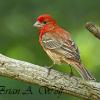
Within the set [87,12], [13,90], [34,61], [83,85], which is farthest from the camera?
[87,12]

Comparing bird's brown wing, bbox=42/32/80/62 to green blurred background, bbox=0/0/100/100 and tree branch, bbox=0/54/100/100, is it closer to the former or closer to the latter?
tree branch, bbox=0/54/100/100

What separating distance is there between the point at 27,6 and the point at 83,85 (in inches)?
164

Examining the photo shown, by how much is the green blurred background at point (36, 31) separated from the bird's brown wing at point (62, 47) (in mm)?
1304

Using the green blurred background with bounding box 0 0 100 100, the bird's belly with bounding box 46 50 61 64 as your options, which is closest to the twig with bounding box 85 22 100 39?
the bird's belly with bounding box 46 50 61 64

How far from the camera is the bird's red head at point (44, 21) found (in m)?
15.2

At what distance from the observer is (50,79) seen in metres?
14.2

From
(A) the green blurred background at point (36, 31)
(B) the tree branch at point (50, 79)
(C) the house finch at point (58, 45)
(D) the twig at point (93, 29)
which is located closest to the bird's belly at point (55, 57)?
(C) the house finch at point (58, 45)

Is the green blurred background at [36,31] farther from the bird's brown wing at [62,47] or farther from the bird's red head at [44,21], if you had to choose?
the bird's brown wing at [62,47]

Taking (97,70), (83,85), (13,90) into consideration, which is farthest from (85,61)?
(83,85)

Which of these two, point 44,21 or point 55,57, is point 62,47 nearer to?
point 55,57

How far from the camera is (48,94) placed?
53.6ft

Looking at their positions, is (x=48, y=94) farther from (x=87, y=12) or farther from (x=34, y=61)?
(x=87, y=12)

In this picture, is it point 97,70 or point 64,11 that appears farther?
point 64,11

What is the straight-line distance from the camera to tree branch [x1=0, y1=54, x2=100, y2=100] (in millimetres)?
14047
